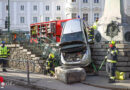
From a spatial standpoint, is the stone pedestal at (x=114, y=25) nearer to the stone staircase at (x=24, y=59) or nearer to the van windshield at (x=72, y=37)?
the van windshield at (x=72, y=37)

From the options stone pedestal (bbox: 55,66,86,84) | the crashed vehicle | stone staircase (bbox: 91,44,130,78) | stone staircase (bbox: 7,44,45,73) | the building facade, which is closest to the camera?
stone pedestal (bbox: 55,66,86,84)

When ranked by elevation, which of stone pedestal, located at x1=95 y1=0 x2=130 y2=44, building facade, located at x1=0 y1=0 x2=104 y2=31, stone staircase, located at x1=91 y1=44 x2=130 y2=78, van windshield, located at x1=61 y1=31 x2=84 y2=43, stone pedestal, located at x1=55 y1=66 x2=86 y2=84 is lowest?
stone pedestal, located at x1=55 y1=66 x2=86 y2=84

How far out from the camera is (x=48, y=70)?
39.1ft

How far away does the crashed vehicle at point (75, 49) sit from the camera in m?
11.3

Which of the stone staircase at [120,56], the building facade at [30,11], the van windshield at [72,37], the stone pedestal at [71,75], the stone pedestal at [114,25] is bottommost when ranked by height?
the stone pedestal at [71,75]

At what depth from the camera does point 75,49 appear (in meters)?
11.4

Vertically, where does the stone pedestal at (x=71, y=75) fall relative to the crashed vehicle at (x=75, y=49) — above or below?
below

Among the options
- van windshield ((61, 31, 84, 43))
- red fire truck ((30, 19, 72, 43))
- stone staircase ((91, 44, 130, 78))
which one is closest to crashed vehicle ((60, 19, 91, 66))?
van windshield ((61, 31, 84, 43))

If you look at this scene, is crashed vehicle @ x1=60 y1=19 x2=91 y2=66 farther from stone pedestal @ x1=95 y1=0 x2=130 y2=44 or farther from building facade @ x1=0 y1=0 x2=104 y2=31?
building facade @ x1=0 y1=0 x2=104 y2=31

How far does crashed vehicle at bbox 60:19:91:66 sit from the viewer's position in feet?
37.1

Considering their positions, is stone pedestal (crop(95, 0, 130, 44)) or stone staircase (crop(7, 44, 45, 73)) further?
stone staircase (crop(7, 44, 45, 73))

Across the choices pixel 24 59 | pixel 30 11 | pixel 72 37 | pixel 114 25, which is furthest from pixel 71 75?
pixel 30 11

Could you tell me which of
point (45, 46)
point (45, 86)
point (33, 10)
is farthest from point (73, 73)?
point (33, 10)

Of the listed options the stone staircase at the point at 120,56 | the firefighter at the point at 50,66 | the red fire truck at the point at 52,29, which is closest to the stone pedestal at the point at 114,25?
the stone staircase at the point at 120,56
